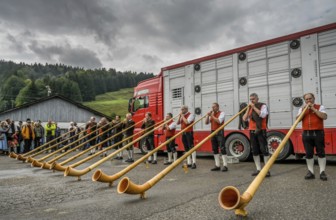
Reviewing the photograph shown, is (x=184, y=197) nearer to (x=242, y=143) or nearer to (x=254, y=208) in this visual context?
(x=254, y=208)

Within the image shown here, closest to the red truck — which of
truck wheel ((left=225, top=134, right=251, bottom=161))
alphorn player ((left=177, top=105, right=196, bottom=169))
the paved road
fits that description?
truck wheel ((left=225, top=134, right=251, bottom=161))

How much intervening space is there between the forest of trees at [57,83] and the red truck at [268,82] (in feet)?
163

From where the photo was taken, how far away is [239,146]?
31.8 ft

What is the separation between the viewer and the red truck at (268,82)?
26.7 ft

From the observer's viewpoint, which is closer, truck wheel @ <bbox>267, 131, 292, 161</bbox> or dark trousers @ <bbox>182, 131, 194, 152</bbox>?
truck wheel @ <bbox>267, 131, 292, 161</bbox>

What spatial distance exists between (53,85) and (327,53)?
6903 cm

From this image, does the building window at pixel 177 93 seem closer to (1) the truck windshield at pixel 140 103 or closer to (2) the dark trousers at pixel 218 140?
(1) the truck windshield at pixel 140 103

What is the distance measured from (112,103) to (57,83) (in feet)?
54.5

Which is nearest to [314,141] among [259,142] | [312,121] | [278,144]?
[312,121]

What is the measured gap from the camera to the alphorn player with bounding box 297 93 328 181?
5840 mm

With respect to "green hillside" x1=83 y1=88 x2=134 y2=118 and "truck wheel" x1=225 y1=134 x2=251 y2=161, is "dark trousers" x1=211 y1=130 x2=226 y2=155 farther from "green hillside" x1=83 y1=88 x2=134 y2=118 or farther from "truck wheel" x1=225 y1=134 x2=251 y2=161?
"green hillside" x1=83 y1=88 x2=134 y2=118

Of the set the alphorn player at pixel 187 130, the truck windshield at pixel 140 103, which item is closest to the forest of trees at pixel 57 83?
the truck windshield at pixel 140 103

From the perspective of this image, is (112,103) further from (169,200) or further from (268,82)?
(169,200)

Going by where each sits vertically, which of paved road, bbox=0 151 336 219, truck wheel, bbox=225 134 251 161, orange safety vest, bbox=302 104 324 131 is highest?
orange safety vest, bbox=302 104 324 131
